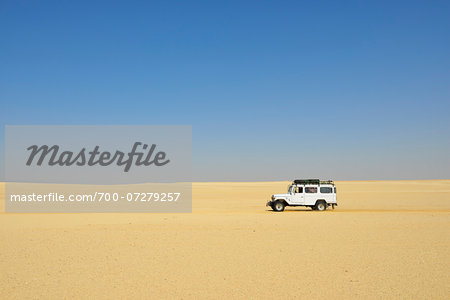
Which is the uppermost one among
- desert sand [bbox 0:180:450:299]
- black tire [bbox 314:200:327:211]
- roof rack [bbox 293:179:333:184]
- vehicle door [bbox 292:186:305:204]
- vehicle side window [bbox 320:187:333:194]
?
roof rack [bbox 293:179:333:184]

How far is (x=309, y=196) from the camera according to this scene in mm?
29984

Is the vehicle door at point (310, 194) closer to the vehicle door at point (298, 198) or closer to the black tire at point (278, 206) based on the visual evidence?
the vehicle door at point (298, 198)

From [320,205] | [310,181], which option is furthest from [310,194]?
[320,205]

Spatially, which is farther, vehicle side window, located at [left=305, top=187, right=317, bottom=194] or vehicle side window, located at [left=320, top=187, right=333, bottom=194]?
vehicle side window, located at [left=320, top=187, right=333, bottom=194]

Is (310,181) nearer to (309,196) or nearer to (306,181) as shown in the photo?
(306,181)

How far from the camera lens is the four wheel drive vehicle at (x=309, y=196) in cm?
2989

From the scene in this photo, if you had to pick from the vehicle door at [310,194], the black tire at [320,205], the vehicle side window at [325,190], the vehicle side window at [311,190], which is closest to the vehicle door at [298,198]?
the vehicle door at [310,194]

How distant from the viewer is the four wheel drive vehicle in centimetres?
2989

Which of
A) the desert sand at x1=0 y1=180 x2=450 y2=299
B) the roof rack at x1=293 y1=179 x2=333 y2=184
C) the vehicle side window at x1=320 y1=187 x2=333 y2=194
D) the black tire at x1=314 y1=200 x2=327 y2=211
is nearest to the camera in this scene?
the desert sand at x1=0 y1=180 x2=450 y2=299

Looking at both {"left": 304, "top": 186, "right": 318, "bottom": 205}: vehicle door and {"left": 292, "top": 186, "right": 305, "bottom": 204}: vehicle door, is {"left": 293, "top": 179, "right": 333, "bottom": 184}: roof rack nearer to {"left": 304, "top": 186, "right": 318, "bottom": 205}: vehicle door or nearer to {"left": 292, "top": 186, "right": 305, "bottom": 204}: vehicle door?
{"left": 304, "top": 186, "right": 318, "bottom": 205}: vehicle door

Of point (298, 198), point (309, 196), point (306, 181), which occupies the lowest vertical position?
point (298, 198)

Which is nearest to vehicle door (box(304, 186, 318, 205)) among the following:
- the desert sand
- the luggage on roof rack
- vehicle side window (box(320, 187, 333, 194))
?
the luggage on roof rack

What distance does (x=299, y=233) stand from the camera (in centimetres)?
1722

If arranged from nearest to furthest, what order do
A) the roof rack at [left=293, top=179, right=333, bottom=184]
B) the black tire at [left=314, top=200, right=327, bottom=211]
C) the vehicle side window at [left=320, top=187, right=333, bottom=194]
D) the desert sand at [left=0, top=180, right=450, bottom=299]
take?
the desert sand at [left=0, top=180, right=450, bottom=299], the black tire at [left=314, top=200, right=327, bottom=211], the roof rack at [left=293, top=179, right=333, bottom=184], the vehicle side window at [left=320, top=187, right=333, bottom=194]
